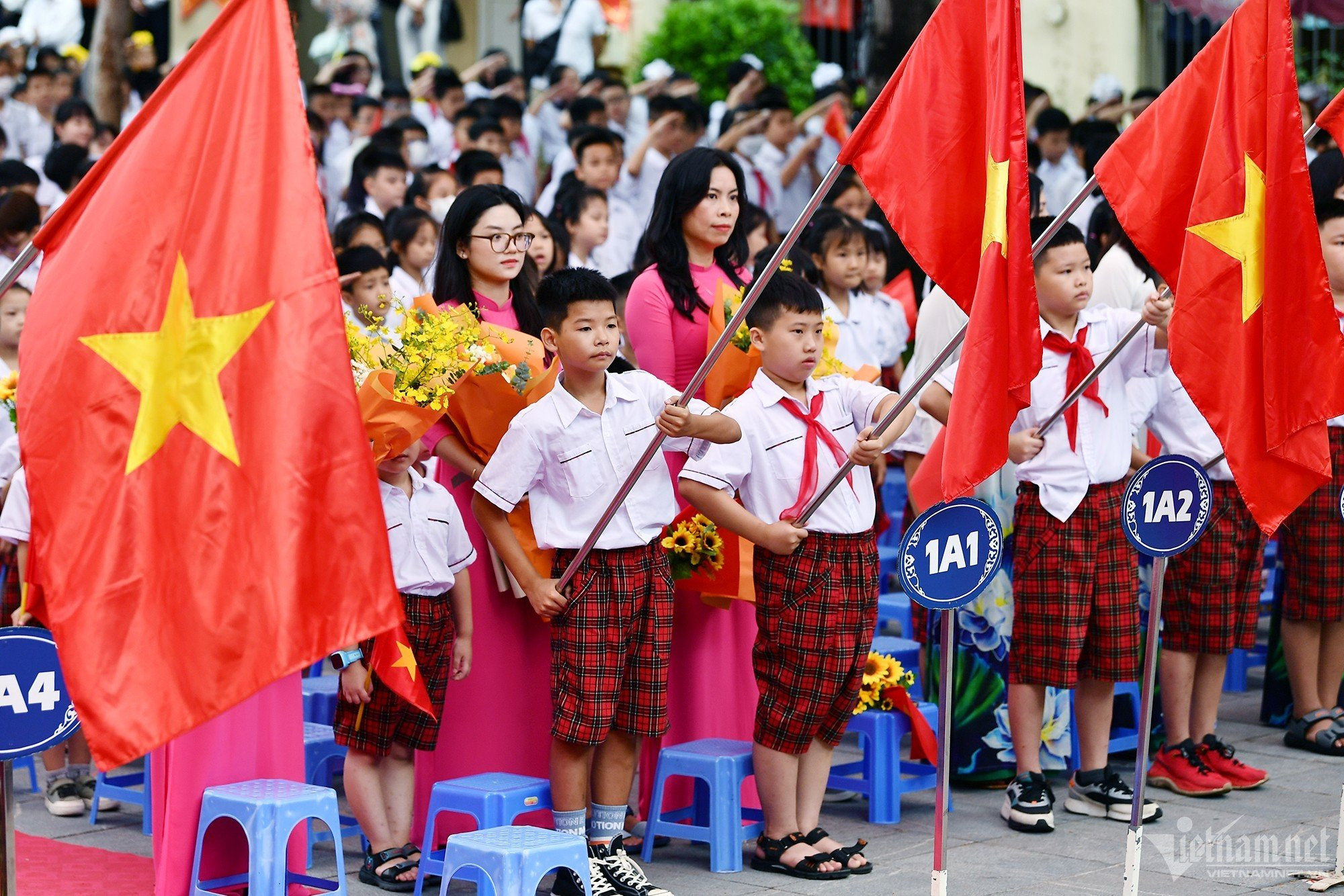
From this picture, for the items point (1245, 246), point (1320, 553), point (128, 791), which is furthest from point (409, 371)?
point (1320, 553)

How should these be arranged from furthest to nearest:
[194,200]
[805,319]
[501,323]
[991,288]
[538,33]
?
[538,33] < [501,323] < [805,319] < [991,288] < [194,200]

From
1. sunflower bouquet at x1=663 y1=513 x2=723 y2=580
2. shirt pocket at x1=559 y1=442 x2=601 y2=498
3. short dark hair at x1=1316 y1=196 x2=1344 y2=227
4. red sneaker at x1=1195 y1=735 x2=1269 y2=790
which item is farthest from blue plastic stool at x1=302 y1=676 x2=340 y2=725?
short dark hair at x1=1316 y1=196 x2=1344 y2=227

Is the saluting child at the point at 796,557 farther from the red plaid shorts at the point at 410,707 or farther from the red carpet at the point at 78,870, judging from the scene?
the red carpet at the point at 78,870

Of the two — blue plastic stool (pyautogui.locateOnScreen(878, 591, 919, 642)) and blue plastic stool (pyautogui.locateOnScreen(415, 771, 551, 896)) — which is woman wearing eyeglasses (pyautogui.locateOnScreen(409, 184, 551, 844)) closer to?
blue plastic stool (pyautogui.locateOnScreen(415, 771, 551, 896))

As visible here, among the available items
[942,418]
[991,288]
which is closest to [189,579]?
[991,288]

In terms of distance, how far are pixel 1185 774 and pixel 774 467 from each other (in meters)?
1.97

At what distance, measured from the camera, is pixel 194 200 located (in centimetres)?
335

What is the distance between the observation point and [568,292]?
481 cm

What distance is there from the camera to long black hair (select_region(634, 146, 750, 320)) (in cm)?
544

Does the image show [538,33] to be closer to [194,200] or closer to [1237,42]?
[1237,42]

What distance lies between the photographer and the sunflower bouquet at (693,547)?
5.23 metres

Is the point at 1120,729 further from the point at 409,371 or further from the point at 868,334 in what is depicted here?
the point at 409,371

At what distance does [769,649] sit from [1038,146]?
742 centimetres

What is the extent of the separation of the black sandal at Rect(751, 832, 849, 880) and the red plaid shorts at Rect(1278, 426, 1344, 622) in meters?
2.51
